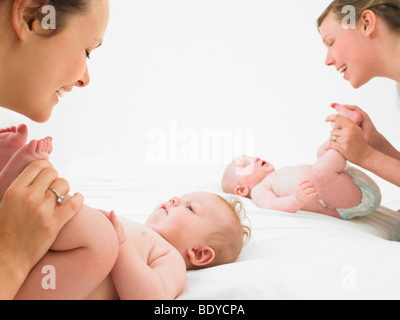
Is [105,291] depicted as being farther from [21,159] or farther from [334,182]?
[334,182]

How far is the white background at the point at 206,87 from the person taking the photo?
3148 millimetres

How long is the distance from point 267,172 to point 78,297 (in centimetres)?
148

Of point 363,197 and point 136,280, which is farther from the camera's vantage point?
point 363,197

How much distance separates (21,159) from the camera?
0.83 m

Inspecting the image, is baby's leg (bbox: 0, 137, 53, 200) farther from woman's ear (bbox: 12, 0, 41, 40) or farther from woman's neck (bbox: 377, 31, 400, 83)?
woman's neck (bbox: 377, 31, 400, 83)

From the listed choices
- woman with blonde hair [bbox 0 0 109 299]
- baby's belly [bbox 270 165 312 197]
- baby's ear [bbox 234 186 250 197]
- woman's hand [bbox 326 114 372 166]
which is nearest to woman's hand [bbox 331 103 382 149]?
woman's hand [bbox 326 114 372 166]

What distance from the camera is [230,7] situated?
3223mm

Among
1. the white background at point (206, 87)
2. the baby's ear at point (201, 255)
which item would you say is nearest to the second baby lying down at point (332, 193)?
the baby's ear at point (201, 255)

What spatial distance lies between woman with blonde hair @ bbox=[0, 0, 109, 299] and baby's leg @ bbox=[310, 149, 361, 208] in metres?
0.92

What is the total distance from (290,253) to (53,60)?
734 millimetres

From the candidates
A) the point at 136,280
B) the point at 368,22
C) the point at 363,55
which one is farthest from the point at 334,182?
the point at 136,280

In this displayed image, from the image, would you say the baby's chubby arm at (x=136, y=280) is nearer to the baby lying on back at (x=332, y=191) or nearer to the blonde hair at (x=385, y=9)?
the baby lying on back at (x=332, y=191)

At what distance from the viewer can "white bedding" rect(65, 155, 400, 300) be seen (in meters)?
0.87

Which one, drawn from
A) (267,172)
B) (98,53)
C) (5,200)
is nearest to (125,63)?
(98,53)
